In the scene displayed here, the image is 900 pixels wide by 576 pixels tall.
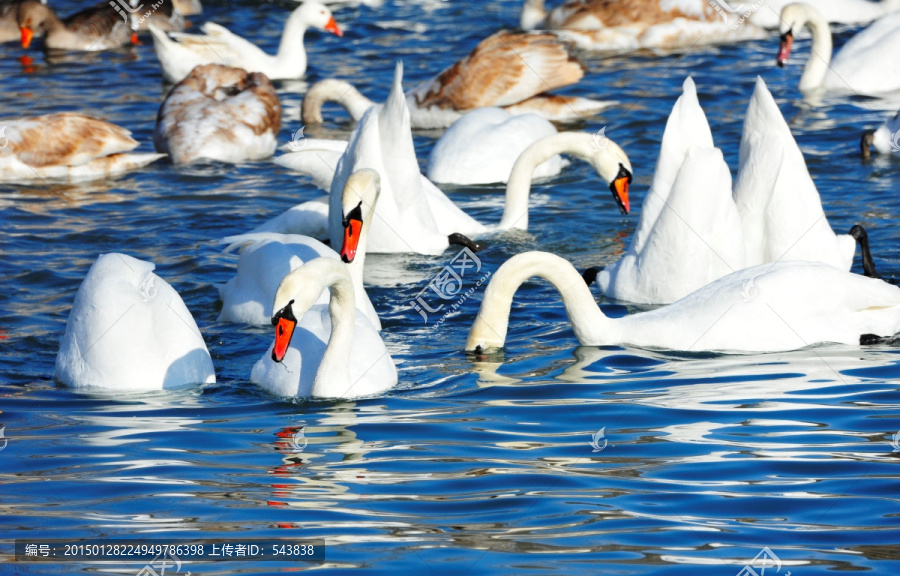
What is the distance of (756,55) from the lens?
52.7ft

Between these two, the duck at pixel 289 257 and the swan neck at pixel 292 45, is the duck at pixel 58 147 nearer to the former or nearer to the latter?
the swan neck at pixel 292 45

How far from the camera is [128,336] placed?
6641mm

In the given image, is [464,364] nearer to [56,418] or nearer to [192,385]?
[192,385]

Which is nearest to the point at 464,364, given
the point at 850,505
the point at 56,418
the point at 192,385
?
the point at 192,385

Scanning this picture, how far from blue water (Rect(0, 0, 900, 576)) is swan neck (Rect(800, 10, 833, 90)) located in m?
3.83

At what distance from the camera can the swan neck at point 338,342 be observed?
20.9 ft

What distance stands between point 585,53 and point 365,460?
12.0m

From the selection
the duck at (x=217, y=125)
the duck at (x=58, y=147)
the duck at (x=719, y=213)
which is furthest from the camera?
the duck at (x=217, y=125)

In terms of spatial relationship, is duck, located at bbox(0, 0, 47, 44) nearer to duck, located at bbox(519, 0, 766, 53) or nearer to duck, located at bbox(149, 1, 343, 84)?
duck, located at bbox(149, 1, 343, 84)

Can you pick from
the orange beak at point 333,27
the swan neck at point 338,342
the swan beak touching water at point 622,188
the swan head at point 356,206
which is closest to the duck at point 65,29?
the orange beak at point 333,27

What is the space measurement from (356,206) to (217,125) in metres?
5.59
